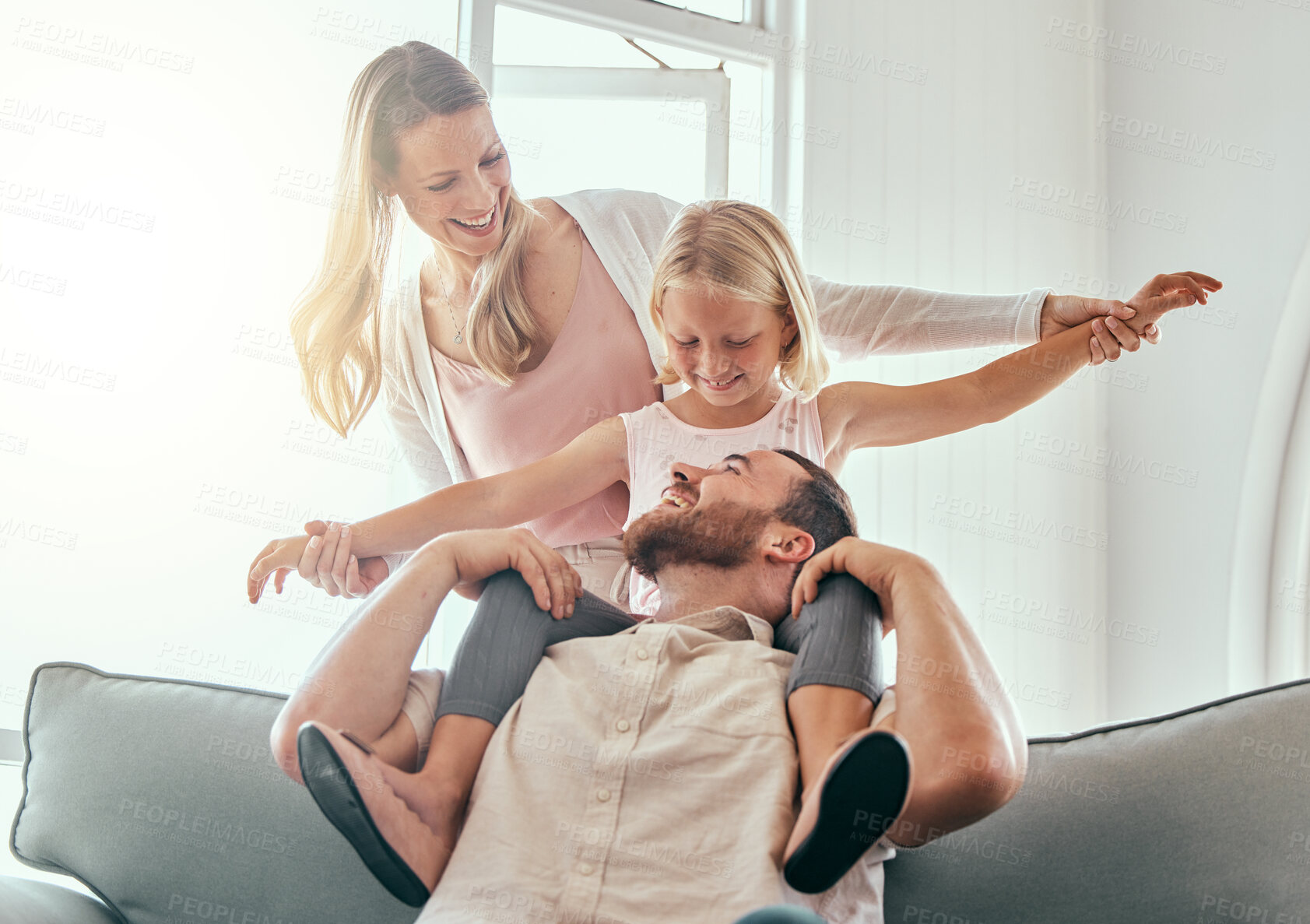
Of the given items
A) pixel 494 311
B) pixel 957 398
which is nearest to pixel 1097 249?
pixel 957 398

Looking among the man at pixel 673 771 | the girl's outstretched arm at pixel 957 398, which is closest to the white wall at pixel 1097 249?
the girl's outstretched arm at pixel 957 398

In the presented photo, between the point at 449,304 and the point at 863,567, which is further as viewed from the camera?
the point at 449,304

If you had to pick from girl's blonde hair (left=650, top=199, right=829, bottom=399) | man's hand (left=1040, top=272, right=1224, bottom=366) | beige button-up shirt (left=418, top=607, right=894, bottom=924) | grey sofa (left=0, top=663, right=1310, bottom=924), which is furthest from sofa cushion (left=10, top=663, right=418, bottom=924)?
man's hand (left=1040, top=272, right=1224, bottom=366)

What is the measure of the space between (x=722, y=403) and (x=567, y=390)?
347mm

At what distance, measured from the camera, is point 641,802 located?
90cm

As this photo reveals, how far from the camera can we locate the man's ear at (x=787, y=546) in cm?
116

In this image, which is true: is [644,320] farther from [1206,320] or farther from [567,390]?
[1206,320]

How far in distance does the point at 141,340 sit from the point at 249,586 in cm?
91

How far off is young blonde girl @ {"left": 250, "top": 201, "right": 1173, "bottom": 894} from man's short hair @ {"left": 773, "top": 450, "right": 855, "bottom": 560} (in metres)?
0.10

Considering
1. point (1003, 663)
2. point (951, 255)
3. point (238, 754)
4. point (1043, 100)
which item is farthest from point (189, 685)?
point (1043, 100)

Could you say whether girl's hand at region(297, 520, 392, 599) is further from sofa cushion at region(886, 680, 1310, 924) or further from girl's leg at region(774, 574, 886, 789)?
sofa cushion at region(886, 680, 1310, 924)

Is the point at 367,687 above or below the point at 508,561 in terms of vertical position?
below

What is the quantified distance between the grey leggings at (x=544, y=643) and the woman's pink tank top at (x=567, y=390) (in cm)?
62

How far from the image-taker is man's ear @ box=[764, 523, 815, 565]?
116cm
